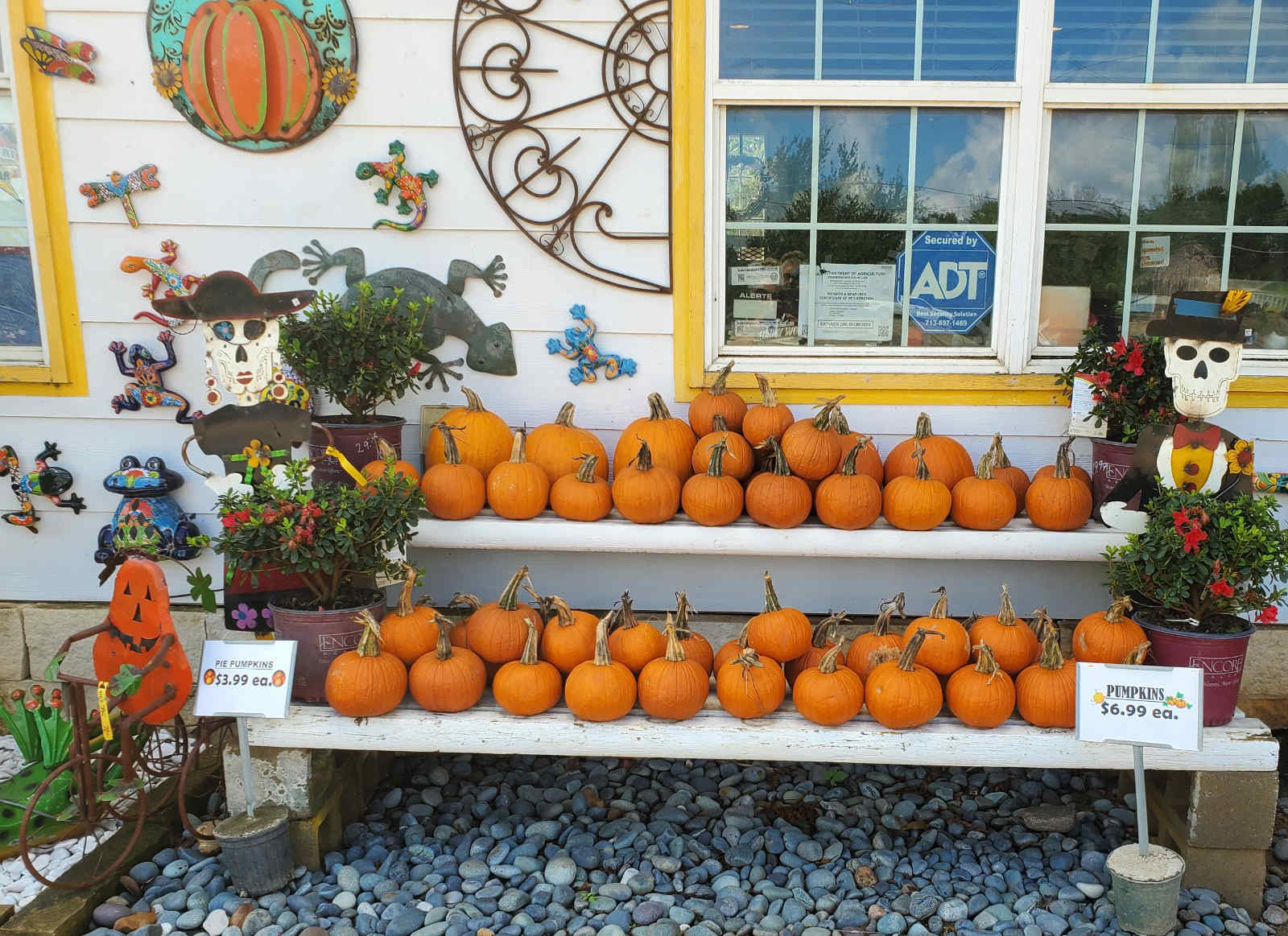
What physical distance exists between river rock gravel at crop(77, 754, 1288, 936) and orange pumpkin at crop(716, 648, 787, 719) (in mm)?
528

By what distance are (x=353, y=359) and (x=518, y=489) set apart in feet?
2.36

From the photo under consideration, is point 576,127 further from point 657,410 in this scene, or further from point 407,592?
point 407,592

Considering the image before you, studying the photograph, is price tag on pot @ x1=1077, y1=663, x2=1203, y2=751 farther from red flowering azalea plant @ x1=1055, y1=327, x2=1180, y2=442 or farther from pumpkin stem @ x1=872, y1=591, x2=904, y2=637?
red flowering azalea plant @ x1=1055, y1=327, x2=1180, y2=442

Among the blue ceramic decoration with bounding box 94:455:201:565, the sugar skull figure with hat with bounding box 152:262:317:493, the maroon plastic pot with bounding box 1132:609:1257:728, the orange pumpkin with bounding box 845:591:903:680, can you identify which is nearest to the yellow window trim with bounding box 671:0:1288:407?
the orange pumpkin with bounding box 845:591:903:680

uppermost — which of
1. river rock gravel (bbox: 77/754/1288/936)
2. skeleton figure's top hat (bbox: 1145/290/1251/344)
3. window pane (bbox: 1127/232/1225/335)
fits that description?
window pane (bbox: 1127/232/1225/335)

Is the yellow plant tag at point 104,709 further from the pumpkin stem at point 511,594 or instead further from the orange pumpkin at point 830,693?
the orange pumpkin at point 830,693

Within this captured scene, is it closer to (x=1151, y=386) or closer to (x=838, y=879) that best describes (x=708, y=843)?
(x=838, y=879)

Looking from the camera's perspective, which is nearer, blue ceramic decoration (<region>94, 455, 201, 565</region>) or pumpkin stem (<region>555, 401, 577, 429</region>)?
pumpkin stem (<region>555, 401, 577, 429</region>)

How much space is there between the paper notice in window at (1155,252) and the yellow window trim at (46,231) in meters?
4.01

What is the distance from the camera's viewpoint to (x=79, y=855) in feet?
9.55

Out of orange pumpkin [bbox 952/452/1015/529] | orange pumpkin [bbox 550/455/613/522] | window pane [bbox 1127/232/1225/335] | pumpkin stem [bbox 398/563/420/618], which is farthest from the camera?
window pane [bbox 1127/232/1225/335]

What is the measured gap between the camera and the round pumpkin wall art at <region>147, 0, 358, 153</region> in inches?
131

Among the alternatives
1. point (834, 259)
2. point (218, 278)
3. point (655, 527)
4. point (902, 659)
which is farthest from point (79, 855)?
point (834, 259)

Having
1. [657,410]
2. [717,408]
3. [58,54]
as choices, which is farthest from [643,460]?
[58,54]
